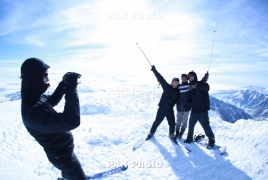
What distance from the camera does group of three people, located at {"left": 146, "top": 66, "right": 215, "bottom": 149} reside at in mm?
6469

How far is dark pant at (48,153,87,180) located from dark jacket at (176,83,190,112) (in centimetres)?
517

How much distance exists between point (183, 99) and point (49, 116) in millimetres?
5784

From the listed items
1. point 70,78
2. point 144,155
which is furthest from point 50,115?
point 144,155

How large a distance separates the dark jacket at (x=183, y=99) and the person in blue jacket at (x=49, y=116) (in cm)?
513

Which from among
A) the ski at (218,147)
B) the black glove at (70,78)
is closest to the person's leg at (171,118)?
the ski at (218,147)

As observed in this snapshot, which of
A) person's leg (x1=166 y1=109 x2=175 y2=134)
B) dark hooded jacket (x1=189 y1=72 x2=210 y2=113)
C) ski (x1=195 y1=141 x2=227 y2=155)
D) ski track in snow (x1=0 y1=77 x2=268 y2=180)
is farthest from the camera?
person's leg (x1=166 y1=109 x2=175 y2=134)

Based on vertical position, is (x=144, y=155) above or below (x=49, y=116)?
below

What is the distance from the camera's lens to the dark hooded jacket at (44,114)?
7.47 ft

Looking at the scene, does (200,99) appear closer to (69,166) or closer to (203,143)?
(203,143)

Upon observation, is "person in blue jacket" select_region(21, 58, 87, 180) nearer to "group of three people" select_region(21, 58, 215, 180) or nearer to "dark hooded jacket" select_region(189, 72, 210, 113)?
"group of three people" select_region(21, 58, 215, 180)

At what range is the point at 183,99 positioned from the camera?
6.91 meters

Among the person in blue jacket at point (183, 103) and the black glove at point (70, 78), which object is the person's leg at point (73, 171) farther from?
the person in blue jacket at point (183, 103)

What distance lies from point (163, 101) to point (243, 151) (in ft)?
12.5

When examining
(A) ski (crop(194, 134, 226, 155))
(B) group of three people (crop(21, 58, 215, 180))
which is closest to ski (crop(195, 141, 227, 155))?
(A) ski (crop(194, 134, 226, 155))
